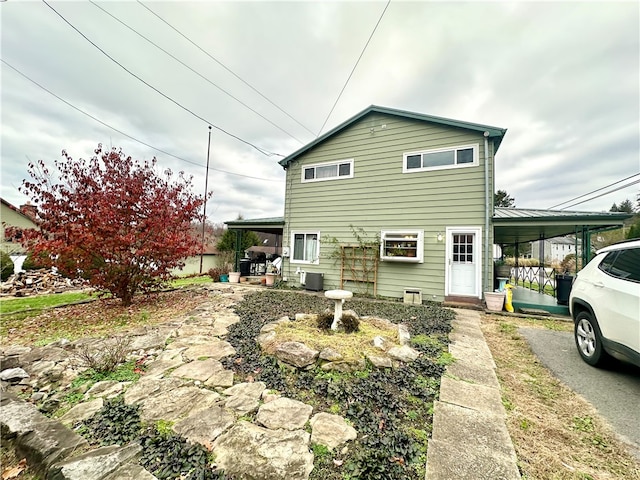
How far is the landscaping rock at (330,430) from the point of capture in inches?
69.0

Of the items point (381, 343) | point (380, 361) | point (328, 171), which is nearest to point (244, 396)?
point (380, 361)

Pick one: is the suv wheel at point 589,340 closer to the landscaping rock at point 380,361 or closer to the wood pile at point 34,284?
the landscaping rock at point 380,361

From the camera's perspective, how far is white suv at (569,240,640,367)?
101 inches

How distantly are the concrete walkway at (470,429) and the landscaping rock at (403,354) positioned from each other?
0.40 meters

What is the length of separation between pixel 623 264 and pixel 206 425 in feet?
15.3

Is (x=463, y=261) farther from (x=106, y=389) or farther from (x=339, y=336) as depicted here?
(x=106, y=389)

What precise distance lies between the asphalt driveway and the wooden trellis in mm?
4270

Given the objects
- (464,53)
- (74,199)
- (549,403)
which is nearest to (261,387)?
(549,403)

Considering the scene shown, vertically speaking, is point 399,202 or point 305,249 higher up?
point 399,202

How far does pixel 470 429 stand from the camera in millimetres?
1873

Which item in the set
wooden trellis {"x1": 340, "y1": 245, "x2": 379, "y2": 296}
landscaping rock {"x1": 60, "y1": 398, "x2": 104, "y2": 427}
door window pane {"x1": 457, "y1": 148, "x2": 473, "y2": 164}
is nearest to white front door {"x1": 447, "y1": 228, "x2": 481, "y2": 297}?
door window pane {"x1": 457, "y1": 148, "x2": 473, "y2": 164}

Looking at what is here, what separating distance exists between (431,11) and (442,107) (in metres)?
3.67

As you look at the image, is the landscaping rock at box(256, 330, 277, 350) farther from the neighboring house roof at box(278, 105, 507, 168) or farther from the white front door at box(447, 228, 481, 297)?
the neighboring house roof at box(278, 105, 507, 168)

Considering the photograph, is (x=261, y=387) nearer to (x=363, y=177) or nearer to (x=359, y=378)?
(x=359, y=378)
